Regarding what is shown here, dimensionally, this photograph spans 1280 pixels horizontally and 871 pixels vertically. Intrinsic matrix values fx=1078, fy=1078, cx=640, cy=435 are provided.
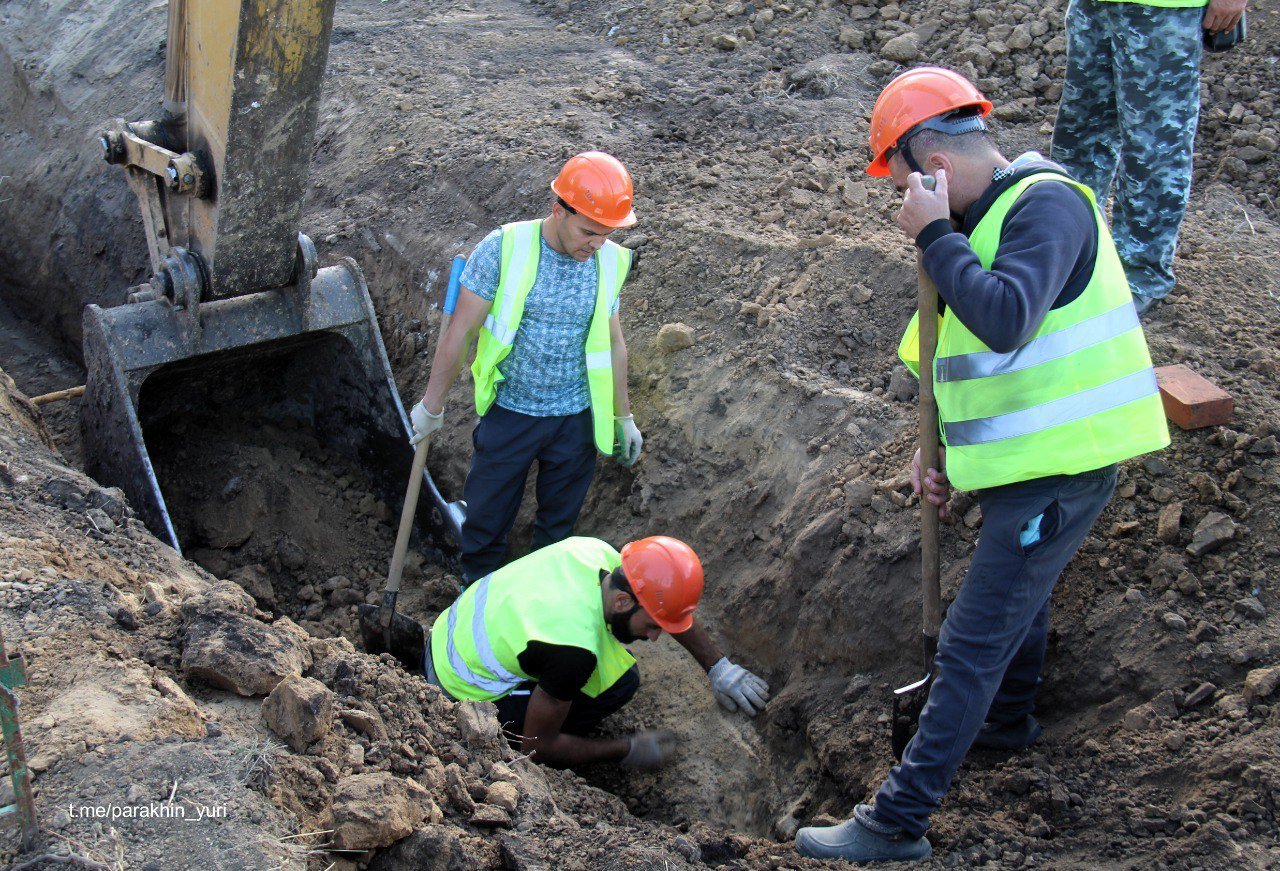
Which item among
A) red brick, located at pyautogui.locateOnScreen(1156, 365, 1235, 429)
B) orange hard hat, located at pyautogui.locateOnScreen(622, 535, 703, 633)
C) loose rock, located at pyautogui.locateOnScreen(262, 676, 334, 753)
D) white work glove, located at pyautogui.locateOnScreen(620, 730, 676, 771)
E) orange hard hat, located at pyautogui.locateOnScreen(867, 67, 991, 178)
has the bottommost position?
white work glove, located at pyautogui.locateOnScreen(620, 730, 676, 771)

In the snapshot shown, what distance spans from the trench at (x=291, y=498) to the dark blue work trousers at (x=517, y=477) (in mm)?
427

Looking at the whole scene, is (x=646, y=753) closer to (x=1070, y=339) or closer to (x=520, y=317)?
(x=520, y=317)

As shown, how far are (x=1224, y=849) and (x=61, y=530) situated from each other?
364cm

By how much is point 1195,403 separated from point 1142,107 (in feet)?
3.88

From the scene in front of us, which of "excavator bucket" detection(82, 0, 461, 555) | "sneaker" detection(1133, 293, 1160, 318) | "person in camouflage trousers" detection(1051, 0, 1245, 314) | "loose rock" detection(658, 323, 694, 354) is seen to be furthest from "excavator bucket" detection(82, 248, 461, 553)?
"person in camouflage trousers" detection(1051, 0, 1245, 314)

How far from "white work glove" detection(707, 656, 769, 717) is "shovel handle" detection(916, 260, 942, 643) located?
2.80 ft

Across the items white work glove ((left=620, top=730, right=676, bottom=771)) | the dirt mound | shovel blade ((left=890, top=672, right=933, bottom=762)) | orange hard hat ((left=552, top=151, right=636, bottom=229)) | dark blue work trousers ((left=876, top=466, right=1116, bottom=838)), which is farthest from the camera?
white work glove ((left=620, top=730, right=676, bottom=771))

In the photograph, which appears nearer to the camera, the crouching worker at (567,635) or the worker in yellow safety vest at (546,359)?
the crouching worker at (567,635)

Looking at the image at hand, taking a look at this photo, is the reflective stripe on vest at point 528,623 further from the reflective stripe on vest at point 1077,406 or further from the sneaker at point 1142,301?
the sneaker at point 1142,301

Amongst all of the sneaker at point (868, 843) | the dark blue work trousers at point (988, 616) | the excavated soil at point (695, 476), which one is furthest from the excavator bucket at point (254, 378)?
the dark blue work trousers at point (988, 616)

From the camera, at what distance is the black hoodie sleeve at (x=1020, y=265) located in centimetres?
242

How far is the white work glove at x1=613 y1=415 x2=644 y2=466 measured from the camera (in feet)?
14.8

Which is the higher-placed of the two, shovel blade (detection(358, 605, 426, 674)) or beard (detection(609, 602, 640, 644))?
beard (detection(609, 602, 640, 644))

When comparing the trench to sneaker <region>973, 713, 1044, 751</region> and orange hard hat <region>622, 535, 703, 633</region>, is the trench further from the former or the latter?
sneaker <region>973, 713, 1044, 751</region>
